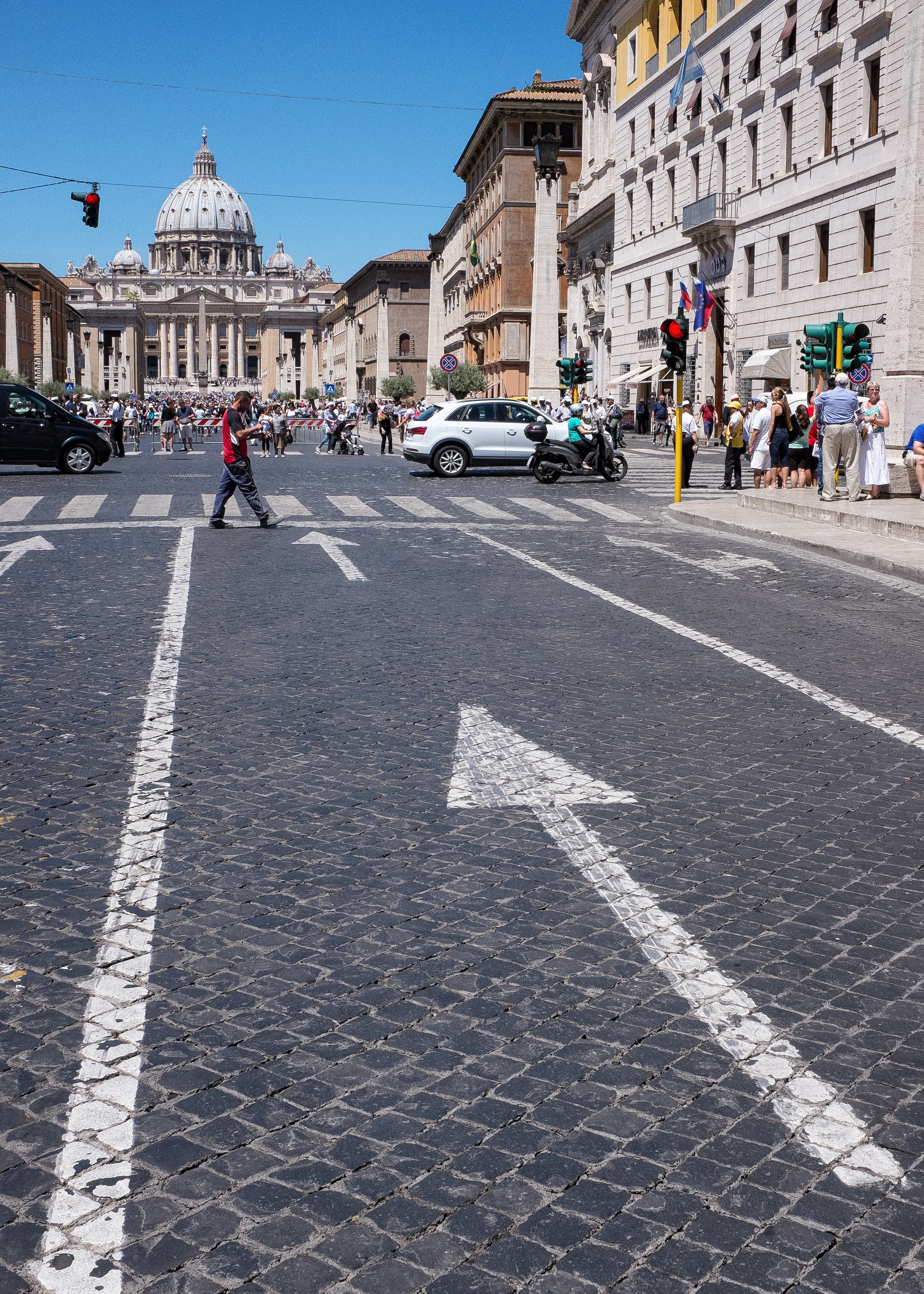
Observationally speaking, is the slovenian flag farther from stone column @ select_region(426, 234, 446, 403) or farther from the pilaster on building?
stone column @ select_region(426, 234, 446, 403)

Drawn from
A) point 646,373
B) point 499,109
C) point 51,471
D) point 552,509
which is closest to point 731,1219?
point 552,509

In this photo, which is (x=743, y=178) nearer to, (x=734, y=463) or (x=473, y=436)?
(x=473, y=436)

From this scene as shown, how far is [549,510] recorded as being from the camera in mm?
20797

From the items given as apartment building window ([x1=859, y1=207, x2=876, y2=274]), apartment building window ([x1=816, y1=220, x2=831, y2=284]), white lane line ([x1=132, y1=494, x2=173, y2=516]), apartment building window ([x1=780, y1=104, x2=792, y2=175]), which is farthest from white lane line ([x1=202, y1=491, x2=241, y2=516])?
apartment building window ([x1=780, y1=104, x2=792, y2=175])

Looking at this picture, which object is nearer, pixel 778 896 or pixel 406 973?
pixel 406 973

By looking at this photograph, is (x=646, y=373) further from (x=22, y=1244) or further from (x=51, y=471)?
(x=22, y=1244)

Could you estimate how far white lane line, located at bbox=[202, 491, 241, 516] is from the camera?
19.3 meters

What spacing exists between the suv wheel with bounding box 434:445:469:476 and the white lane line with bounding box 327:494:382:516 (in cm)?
597

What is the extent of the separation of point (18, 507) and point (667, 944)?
1728 cm

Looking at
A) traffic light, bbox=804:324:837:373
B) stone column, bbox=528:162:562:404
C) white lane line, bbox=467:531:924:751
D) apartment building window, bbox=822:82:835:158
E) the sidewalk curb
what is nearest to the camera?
white lane line, bbox=467:531:924:751

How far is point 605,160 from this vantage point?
186 feet

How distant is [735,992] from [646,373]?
47.9m

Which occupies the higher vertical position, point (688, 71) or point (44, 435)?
point (688, 71)

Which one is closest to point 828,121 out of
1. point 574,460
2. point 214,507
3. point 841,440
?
point 574,460
